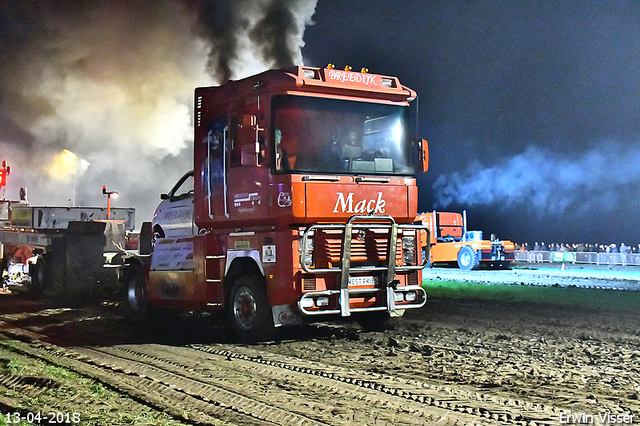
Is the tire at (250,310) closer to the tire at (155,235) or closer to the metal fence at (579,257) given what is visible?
the tire at (155,235)

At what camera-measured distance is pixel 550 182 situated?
1829 inches

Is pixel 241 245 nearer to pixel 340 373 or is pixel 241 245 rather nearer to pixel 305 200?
pixel 305 200

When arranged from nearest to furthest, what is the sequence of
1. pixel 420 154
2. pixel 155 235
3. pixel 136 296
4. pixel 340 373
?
pixel 340 373 → pixel 420 154 → pixel 155 235 → pixel 136 296

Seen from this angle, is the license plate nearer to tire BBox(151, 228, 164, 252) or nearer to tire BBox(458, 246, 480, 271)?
tire BBox(151, 228, 164, 252)

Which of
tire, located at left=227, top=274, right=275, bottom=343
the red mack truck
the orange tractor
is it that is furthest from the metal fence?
tire, located at left=227, top=274, right=275, bottom=343

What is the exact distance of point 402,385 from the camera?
663cm

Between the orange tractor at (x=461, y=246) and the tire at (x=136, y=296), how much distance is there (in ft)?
47.3

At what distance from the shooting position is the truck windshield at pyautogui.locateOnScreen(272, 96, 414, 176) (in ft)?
29.9

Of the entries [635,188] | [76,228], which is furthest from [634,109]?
[76,228]

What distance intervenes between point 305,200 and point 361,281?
4.82ft

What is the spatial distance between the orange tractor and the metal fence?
7.78 meters

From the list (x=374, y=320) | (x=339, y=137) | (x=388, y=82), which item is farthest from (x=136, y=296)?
(x=388, y=82)

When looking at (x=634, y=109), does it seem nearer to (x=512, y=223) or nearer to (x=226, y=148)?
(x=512, y=223)

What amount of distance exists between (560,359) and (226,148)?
543 cm
